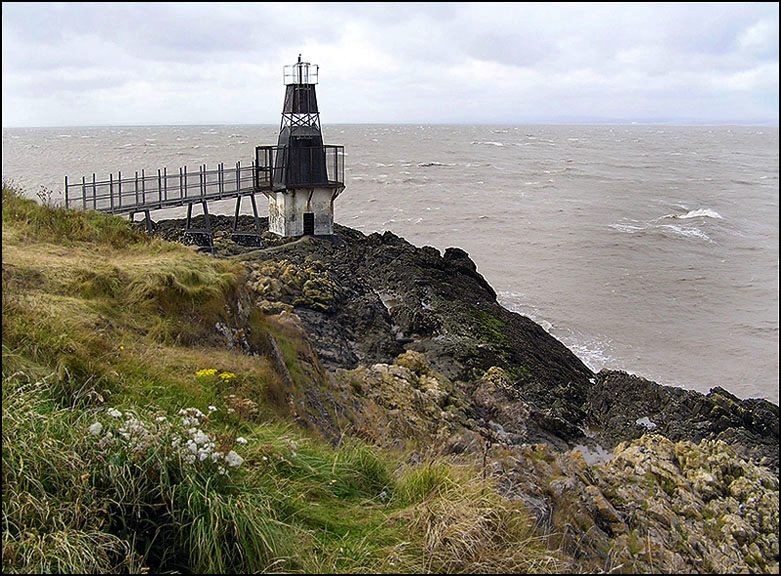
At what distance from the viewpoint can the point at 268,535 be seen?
4.20m

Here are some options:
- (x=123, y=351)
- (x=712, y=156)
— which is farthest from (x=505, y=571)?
(x=712, y=156)

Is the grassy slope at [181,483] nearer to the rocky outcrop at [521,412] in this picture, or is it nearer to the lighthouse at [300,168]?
the rocky outcrop at [521,412]

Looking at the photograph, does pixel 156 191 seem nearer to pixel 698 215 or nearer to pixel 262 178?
pixel 262 178

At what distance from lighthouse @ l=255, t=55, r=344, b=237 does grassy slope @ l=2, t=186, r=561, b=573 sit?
17110 millimetres

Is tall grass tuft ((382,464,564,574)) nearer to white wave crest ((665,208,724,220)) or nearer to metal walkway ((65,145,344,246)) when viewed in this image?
metal walkway ((65,145,344,246))

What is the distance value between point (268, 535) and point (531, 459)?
5.16 m

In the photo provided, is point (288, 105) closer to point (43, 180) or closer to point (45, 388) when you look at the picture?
point (45, 388)

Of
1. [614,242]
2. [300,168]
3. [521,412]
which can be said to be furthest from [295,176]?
[614,242]

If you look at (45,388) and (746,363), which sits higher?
(45,388)

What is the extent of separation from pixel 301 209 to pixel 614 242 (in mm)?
19892

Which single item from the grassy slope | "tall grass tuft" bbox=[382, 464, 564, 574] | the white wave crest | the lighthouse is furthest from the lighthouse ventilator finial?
the white wave crest

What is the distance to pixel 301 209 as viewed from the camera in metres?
24.4

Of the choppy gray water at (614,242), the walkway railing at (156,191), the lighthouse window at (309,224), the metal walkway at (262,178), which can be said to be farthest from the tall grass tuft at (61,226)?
the lighthouse window at (309,224)

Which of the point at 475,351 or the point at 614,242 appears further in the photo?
the point at 614,242
